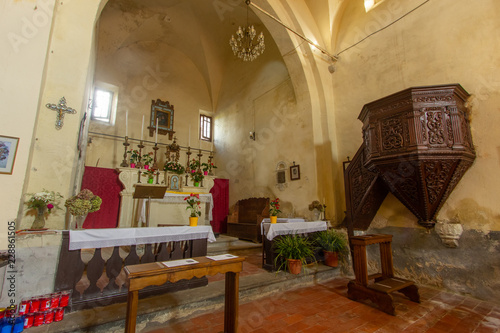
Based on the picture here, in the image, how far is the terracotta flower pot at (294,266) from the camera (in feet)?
12.9

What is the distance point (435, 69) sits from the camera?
4168 mm

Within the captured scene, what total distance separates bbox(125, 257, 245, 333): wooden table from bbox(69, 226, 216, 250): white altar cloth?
939 millimetres

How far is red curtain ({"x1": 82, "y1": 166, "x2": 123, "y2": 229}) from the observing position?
645 cm

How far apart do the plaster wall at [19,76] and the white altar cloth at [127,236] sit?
0.72m

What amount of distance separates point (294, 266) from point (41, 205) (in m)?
3.58

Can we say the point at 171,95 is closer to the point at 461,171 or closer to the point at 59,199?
the point at 59,199

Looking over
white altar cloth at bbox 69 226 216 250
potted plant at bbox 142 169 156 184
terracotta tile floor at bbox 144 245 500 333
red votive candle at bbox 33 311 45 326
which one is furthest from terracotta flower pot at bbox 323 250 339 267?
potted plant at bbox 142 169 156 184

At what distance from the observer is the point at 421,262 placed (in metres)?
3.95

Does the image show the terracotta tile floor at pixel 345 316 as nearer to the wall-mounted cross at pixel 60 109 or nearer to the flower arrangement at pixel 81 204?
the flower arrangement at pixel 81 204

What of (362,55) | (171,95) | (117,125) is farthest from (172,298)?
(171,95)

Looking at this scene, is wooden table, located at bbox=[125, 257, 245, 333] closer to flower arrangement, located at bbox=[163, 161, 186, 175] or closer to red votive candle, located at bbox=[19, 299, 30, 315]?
red votive candle, located at bbox=[19, 299, 30, 315]

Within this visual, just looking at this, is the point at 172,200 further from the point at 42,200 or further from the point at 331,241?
the point at 331,241

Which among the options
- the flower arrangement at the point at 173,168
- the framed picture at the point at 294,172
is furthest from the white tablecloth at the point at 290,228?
the flower arrangement at the point at 173,168

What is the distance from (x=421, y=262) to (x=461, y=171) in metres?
1.62
